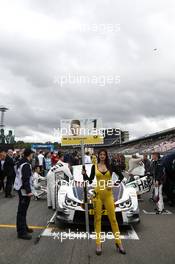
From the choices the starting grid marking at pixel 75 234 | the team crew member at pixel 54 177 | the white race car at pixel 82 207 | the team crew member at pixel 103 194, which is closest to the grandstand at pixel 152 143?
the team crew member at pixel 54 177

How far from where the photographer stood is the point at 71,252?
4.76 m

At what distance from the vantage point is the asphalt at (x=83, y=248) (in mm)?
4398

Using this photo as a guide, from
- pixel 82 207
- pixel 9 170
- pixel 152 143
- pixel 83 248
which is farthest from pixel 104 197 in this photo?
pixel 152 143

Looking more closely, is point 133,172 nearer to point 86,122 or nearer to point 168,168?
point 168,168

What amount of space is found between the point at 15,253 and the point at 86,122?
248 centimetres

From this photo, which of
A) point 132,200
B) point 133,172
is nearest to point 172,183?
point 133,172

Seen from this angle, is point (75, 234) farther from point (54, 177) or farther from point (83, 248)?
point (54, 177)

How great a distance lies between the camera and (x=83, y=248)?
498 cm

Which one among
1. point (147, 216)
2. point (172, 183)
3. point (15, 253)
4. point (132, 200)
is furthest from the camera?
point (172, 183)

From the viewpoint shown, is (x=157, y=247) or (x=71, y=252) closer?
(x=71, y=252)

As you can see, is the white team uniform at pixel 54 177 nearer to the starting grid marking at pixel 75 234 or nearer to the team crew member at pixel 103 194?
the starting grid marking at pixel 75 234

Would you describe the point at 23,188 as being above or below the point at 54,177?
below

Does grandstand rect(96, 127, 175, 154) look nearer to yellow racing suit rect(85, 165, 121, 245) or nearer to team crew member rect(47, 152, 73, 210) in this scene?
team crew member rect(47, 152, 73, 210)

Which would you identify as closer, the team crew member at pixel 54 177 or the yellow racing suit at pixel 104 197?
the yellow racing suit at pixel 104 197
